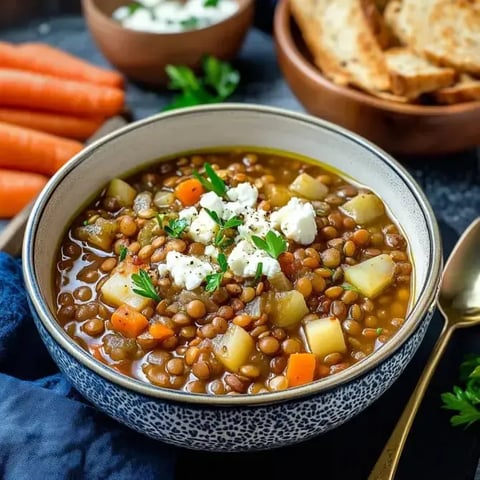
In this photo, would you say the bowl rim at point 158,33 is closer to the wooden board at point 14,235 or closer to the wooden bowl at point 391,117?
the wooden bowl at point 391,117

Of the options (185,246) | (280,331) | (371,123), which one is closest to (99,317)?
(185,246)

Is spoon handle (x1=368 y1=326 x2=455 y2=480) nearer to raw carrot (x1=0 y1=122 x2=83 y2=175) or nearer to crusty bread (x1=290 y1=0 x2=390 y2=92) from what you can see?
crusty bread (x1=290 y1=0 x2=390 y2=92)

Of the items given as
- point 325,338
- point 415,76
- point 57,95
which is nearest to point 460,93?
point 415,76

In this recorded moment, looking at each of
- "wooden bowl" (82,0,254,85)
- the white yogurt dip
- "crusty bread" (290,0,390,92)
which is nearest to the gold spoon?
"crusty bread" (290,0,390,92)

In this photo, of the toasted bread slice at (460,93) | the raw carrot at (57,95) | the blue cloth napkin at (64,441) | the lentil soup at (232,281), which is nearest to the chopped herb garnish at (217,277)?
the lentil soup at (232,281)

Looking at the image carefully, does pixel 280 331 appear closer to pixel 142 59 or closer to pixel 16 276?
pixel 16 276
